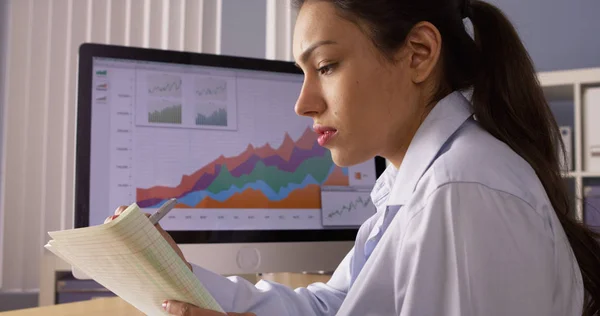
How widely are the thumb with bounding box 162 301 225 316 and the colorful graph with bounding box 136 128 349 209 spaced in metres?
0.52

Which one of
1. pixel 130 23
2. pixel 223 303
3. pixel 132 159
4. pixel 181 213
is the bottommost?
pixel 223 303

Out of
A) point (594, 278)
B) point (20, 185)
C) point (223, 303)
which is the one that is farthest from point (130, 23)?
point (594, 278)

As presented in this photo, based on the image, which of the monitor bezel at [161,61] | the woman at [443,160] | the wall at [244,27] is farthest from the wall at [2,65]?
the woman at [443,160]

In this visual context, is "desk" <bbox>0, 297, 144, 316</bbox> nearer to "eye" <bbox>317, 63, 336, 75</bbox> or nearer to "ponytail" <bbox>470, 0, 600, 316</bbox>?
"eye" <bbox>317, 63, 336, 75</bbox>

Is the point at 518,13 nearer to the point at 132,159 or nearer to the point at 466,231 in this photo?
the point at 132,159

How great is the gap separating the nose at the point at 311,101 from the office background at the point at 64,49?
1754 millimetres

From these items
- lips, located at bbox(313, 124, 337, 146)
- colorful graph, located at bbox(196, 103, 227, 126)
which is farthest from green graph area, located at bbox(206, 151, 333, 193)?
lips, located at bbox(313, 124, 337, 146)

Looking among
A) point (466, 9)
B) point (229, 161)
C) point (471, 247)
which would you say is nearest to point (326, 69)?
point (466, 9)

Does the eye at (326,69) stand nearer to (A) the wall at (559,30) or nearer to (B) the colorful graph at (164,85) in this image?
(B) the colorful graph at (164,85)

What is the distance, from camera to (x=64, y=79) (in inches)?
95.5

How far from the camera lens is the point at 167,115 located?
1.25 metres

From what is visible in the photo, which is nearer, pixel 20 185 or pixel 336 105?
pixel 336 105

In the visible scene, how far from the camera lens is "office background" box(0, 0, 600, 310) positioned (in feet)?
7.72

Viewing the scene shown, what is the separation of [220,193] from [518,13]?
6.08 ft
